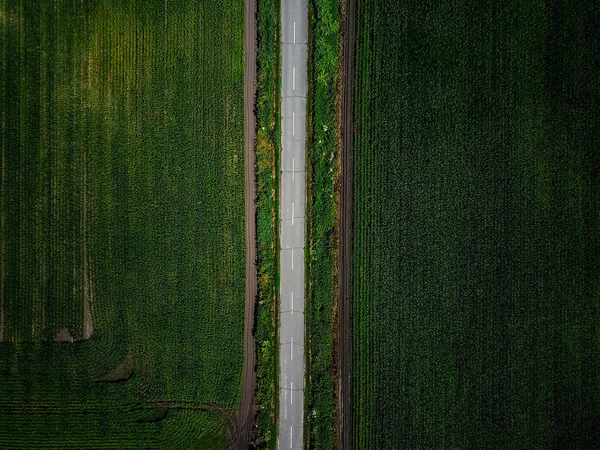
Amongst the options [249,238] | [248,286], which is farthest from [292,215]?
[248,286]

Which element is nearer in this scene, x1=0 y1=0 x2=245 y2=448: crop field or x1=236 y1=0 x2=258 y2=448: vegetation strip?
x1=0 y1=0 x2=245 y2=448: crop field

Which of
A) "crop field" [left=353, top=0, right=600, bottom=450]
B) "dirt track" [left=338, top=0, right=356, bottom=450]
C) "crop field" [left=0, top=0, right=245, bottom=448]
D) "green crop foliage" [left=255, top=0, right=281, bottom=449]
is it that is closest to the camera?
"crop field" [left=0, top=0, right=245, bottom=448]

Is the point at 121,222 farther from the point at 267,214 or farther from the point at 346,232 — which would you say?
the point at 346,232

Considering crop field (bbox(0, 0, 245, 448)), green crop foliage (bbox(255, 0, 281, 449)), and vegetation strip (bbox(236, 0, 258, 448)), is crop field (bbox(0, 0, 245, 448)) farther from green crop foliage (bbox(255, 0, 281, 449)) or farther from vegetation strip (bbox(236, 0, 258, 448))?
green crop foliage (bbox(255, 0, 281, 449))

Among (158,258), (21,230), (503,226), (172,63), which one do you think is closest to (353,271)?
(503,226)

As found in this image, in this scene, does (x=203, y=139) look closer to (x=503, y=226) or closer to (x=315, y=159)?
(x=315, y=159)

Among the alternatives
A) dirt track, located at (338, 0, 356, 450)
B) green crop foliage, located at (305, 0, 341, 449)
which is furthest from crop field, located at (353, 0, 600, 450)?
green crop foliage, located at (305, 0, 341, 449)
